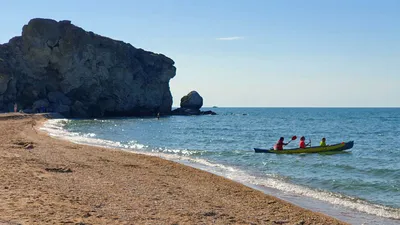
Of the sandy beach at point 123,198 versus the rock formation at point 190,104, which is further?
the rock formation at point 190,104

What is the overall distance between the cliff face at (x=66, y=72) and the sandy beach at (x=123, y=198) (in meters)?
54.2

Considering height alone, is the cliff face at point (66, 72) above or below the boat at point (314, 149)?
above

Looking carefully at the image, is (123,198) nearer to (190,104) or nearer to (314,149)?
(314,149)

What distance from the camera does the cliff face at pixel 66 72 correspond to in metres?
69.6

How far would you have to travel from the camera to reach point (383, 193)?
1326 centimetres

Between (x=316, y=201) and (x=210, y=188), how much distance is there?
10.4 feet

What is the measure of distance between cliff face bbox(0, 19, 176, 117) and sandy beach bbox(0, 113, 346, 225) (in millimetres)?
54167

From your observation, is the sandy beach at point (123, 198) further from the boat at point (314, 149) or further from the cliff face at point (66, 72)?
the cliff face at point (66, 72)

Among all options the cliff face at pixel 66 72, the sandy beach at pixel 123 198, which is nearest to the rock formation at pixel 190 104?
the cliff face at pixel 66 72

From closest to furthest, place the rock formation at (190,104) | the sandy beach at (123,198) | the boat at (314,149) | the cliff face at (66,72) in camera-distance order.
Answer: the sandy beach at (123,198)
the boat at (314,149)
the cliff face at (66,72)
the rock formation at (190,104)

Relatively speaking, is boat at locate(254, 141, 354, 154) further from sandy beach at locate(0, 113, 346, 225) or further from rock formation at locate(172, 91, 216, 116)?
rock formation at locate(172, 91, 216, 116)

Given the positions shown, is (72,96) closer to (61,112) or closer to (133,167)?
(61,112)

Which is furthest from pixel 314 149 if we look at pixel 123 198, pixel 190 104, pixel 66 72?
pixel 190 104

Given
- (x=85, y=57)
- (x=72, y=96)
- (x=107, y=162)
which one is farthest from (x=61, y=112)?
(x=107, y=162)
